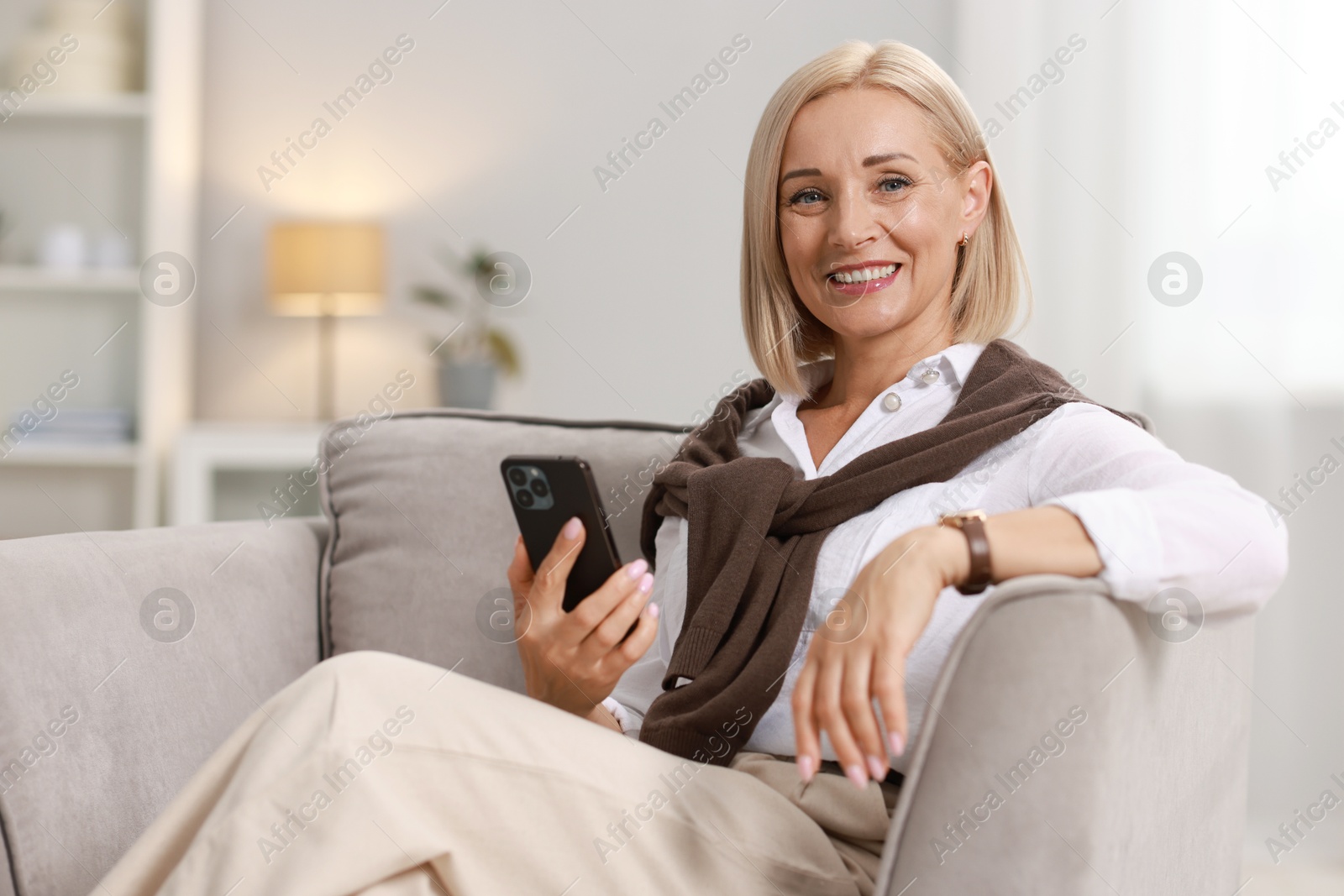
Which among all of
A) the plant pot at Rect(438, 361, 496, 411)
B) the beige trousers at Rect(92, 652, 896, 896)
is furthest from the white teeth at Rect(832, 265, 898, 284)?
the plant pot at Rect(438, 361, 496, 411)

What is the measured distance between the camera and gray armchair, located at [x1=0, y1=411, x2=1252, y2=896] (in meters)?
0.66

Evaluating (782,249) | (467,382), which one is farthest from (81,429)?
(782,249)

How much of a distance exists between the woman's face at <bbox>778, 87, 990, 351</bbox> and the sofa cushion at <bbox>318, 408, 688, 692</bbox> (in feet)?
1.10

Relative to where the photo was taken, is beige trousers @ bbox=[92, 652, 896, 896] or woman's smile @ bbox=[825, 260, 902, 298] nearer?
beige trousers @ bbox=[92, 652, 896, 896]

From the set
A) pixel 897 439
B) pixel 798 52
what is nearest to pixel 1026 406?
pixel 897 439

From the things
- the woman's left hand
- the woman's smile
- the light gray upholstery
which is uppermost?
the woman's smile

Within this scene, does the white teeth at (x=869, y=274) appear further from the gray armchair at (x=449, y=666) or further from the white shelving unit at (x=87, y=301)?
the white shelving unit at (x=87, y=301)

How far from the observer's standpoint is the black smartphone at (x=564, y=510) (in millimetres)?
989

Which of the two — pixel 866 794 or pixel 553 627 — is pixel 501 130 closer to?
pixel 553 627

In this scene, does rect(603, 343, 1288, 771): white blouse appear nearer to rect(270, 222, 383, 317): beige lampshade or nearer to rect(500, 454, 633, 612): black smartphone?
rect(500, 454, 633, 612): black smartphone

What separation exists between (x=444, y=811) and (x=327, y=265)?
7.56ft

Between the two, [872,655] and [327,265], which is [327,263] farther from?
[872,655]

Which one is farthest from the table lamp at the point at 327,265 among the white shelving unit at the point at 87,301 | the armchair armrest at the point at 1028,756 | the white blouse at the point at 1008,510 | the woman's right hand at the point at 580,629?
the armchair armrest at the point at 1028,756

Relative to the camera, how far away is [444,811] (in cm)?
74
